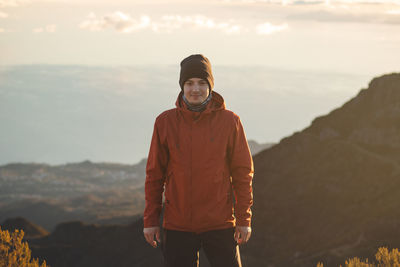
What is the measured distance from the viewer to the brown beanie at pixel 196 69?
4.16m

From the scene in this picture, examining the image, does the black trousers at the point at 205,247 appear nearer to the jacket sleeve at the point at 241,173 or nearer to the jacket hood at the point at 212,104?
the jacket sleeve at the point at 241,173

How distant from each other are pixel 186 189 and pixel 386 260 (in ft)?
13.1

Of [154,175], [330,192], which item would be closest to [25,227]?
[330,192]

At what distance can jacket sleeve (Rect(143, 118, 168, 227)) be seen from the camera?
4.12 meters

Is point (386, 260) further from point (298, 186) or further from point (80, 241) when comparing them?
point (80, 241)

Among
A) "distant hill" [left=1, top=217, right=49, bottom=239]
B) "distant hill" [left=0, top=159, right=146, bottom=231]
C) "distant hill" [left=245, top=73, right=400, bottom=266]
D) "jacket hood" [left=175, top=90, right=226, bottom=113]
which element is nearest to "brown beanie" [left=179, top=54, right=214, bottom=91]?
"jacket hood" [left=175, top=90, right=226, bottom=113]

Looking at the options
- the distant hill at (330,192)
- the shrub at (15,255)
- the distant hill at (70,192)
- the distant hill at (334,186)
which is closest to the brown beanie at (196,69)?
the shrub at (15,255)

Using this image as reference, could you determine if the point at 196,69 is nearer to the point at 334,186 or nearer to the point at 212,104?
the point at 212,104

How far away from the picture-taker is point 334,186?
20.6 meters

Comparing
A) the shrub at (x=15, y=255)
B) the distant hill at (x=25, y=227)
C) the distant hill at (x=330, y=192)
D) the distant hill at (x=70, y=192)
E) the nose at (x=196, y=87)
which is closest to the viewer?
the nose at (x=196, y=87)

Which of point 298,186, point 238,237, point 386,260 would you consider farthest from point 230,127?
point 298,186

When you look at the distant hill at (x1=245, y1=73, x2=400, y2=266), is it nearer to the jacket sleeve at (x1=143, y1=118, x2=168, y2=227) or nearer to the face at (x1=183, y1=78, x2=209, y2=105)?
the jacket sleeve at (x1=143, y1=118, x2=168, y2=227)

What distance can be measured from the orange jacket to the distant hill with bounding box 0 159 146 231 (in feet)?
265

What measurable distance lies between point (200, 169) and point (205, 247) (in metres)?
0.75
